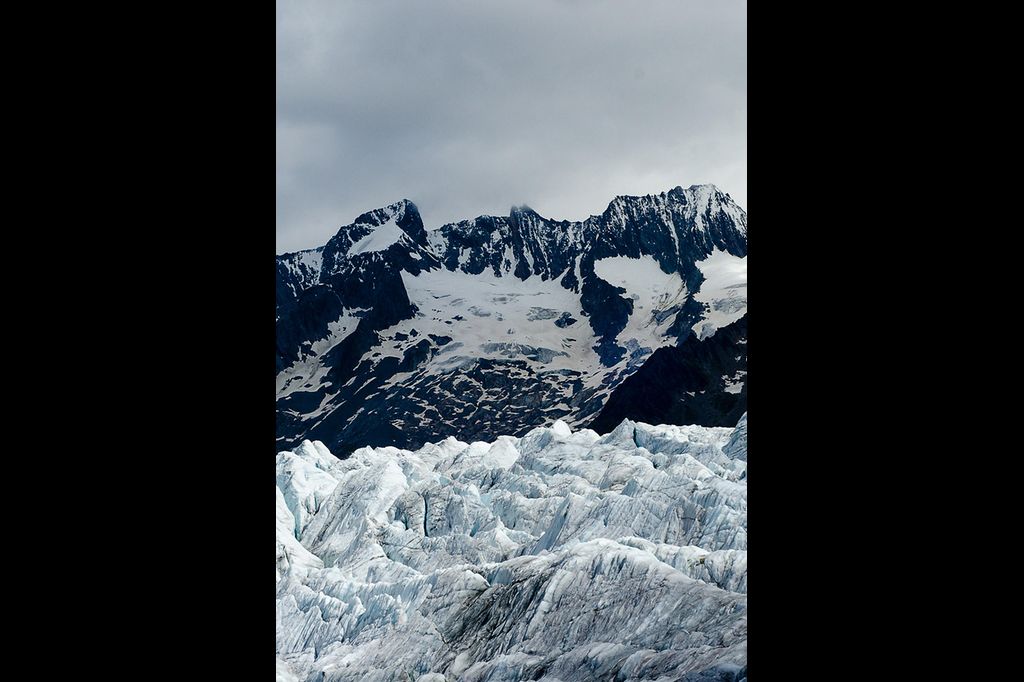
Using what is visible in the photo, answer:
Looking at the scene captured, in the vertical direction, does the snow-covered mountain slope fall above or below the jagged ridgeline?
below

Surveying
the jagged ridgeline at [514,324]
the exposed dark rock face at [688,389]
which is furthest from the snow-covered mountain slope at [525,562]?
the jagged ridgeline at [514,324]

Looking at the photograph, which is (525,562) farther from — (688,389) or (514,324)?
(514,324)

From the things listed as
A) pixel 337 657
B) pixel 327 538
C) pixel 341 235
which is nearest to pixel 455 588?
pixel 337 657

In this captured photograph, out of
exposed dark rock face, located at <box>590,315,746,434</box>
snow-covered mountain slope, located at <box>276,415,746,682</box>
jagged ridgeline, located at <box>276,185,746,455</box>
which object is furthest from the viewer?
jagged ridgeline, located at <box>276,185,746,455</box>

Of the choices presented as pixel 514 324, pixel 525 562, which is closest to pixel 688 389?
pixel 514 324

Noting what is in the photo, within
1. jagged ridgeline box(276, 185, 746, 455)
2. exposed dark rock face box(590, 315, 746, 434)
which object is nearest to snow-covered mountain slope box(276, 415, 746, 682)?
exposed dark rock face box(590, 315, 746, 434)

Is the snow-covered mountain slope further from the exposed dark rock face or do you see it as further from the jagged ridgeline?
the jagged ridgeline
